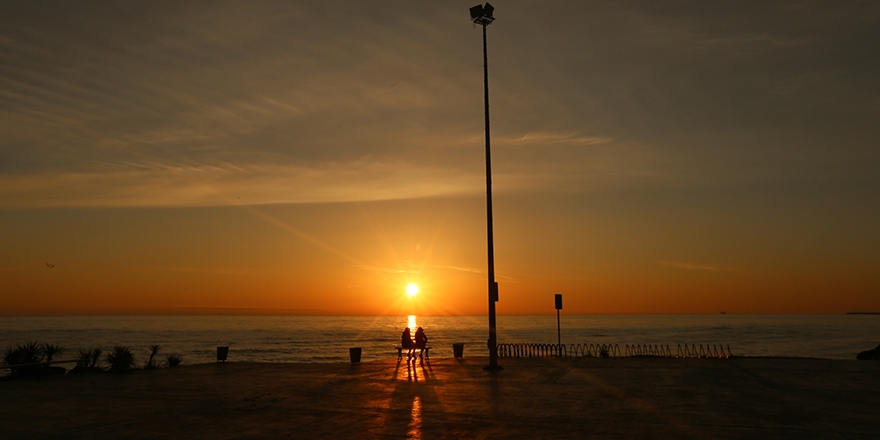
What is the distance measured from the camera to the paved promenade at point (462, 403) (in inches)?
451

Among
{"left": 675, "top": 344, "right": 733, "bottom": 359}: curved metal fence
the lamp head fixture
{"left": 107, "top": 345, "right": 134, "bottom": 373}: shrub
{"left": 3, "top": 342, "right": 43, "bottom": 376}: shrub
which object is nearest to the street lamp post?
the lamp head fixture

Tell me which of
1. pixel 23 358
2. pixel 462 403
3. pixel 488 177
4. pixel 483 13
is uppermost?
pixel 483 13

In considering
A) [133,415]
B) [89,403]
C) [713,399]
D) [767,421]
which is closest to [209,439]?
[133,415]

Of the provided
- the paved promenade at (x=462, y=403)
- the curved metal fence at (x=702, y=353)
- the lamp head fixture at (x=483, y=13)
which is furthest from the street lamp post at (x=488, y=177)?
the curved metal fence at (x=702, y=353)

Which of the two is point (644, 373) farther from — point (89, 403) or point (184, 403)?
point (89, 403)

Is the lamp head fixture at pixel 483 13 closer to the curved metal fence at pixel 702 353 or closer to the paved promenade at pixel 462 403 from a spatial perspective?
the paved promenade at pixel 462 403

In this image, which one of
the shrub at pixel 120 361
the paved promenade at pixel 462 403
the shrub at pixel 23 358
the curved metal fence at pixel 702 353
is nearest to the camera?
the paved promenade at pixel 462 403

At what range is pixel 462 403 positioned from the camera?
14766 millimetres

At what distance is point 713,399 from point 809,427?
3592mm

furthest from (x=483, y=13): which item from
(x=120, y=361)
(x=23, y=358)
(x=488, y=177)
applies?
(x=23, y=358)

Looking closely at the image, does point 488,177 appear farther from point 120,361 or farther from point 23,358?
point 23,358

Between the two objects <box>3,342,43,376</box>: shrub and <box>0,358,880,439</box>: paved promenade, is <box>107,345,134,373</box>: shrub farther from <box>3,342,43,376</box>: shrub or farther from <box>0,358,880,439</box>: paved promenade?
<box>3,342,43,376</box>: shrub

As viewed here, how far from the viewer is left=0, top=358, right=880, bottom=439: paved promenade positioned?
1145 centimetres

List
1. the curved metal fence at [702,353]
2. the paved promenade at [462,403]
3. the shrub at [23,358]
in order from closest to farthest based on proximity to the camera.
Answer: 1. the paved promenade at [462,403]
2. the shrub at [23,358]
3. the curved metal fence at [702,353]
